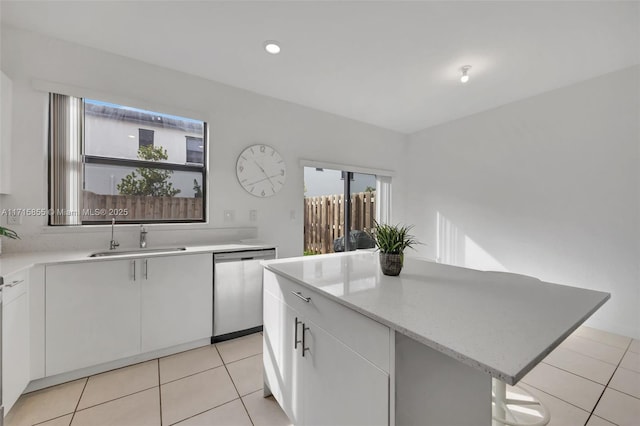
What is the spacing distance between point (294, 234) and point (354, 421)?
251 centimetres

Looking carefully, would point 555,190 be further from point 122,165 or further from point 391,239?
point 122,165

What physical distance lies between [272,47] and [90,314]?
253 centimetres

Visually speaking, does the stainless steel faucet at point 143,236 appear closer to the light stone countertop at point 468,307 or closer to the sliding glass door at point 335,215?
the light stone countertop at point 468,307

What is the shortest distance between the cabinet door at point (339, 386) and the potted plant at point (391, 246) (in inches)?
19.0

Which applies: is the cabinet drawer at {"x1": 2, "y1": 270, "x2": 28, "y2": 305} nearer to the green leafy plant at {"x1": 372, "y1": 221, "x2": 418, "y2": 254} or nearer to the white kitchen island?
the white kitchen island

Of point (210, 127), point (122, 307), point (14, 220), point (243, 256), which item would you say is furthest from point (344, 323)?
point (14, 220)

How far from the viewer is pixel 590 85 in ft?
9.04

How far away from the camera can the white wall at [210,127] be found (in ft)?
6.70

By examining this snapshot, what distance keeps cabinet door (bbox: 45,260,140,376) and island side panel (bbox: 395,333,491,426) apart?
205cm

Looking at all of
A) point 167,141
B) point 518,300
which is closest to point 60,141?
point 167,141

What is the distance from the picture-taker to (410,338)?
847mm

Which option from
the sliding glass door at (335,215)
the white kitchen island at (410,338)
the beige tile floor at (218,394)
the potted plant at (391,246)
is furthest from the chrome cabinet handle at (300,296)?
the sliding glass door at (335,215)

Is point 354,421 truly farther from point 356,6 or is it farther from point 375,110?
point 375,110

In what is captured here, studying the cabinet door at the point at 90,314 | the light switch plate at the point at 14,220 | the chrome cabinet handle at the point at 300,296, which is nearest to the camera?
the chrome cabinet handle at the point at 300,296
